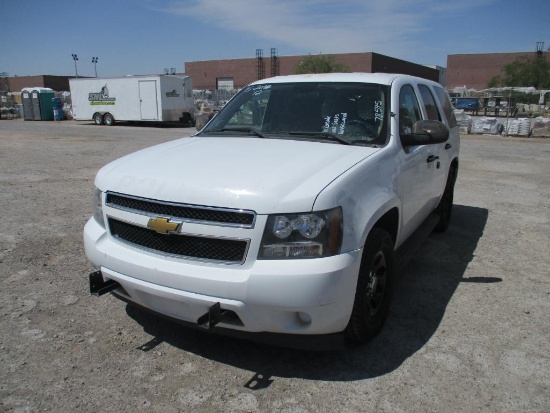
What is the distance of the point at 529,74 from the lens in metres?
57.3

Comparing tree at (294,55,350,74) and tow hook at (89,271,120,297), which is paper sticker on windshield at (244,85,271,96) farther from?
tree at (294,55,350,74)

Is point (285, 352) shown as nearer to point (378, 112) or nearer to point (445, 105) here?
point (378, 112)

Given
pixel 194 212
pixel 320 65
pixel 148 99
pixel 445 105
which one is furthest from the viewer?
pixel 320 65

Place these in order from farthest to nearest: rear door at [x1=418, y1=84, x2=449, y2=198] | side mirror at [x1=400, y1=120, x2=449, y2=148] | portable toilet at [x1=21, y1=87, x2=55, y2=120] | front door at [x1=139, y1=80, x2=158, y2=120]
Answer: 1. portable toilet at [x1=21, y1=87, x2=55, y2=120]
2. front door at [x1=139, y1=80, x2=158, y2=120]
3. rear door at [x1=418, y1=84, x2=449, y2=198]
4. side mirror at [x1=400, y1=120, x2=449, y2=148]

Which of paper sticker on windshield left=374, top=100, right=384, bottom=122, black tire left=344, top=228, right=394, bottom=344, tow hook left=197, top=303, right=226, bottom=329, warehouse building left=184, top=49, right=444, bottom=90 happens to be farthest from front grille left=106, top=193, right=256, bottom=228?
warehouse building left=184, top=49, right=444, bottom=90

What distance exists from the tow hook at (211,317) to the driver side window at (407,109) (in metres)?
2.04

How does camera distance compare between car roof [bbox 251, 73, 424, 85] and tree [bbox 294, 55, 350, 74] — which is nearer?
car roof [bbox 251, 73, 424, 85]

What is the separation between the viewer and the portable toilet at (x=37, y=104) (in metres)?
31.7

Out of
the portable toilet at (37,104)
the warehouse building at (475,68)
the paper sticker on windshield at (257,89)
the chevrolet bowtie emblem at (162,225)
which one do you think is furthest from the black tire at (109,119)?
the warehouse building at (475,68)

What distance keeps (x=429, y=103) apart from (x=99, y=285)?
370cm

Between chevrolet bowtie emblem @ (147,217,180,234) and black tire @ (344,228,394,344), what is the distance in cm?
115

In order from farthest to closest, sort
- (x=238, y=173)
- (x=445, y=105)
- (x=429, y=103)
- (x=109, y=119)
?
(x=109, y=119)
(x=445, y=105)
(x=429, y=103)
(x=238, y=173)

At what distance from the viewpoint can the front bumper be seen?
239 cm

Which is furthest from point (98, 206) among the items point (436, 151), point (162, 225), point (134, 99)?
point (134, 99)
